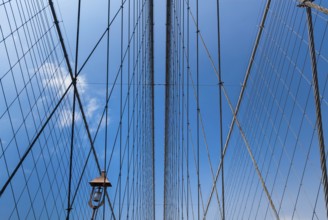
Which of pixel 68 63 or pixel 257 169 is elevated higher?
pixel 68 63

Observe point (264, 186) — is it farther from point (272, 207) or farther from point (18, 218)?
point (18, 218)

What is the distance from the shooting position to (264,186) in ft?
20.0

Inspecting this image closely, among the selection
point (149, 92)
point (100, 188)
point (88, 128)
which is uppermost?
point (149, 92)

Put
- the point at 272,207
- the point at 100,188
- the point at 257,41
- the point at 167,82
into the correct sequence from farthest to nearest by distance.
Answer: the point at 167,82 < the point at 257,41 < the point at 272,207 < the point at 100,188

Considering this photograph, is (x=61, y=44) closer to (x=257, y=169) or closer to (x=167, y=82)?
(x=257, y=169)

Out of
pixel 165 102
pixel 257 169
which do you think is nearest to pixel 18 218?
pixel 257 169

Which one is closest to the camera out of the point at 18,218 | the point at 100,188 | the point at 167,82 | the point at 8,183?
the point at 8,183

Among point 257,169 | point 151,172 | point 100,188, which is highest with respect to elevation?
point 151,172

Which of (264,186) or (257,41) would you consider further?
(257,41)

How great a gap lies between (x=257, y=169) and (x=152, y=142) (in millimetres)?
14392

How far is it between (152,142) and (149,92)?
14.5ft

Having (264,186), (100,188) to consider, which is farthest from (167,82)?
(100,188)

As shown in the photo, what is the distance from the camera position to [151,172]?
21125 mm

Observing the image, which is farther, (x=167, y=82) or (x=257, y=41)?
(x=167, y=82)
